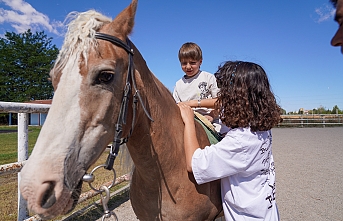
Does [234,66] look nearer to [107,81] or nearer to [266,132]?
[266,132]

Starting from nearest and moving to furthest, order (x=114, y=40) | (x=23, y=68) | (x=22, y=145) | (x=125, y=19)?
(x=114, y=40)
(x=125, y=19)
(x=22, y=145)
(x=23, y=68)

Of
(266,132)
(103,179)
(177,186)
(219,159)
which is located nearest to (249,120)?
(266,132)

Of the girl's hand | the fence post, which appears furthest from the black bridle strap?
the fence post

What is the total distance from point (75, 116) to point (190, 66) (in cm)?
191

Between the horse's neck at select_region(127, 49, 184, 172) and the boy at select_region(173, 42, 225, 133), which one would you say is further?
the boy at select_region(173, 42, 225, 133)

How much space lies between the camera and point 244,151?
1606mm

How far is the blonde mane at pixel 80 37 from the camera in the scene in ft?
4.07

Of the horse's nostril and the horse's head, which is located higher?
the horse's head

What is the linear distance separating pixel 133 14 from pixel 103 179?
4789 mm

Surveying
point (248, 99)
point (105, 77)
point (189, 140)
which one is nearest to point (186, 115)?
point (189, 140)

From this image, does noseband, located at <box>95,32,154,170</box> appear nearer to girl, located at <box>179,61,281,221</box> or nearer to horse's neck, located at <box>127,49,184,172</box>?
horse's neck, located at <box>127,49,184,172</box>

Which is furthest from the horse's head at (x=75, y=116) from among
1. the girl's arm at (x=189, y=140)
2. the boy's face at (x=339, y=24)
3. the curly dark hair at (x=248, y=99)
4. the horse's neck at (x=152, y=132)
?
the boy's face at (x=339, y=24)

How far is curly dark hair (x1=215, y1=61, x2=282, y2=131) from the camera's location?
65.8 inches

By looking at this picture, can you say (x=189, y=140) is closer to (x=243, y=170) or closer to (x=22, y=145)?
(x=243, y=170)
